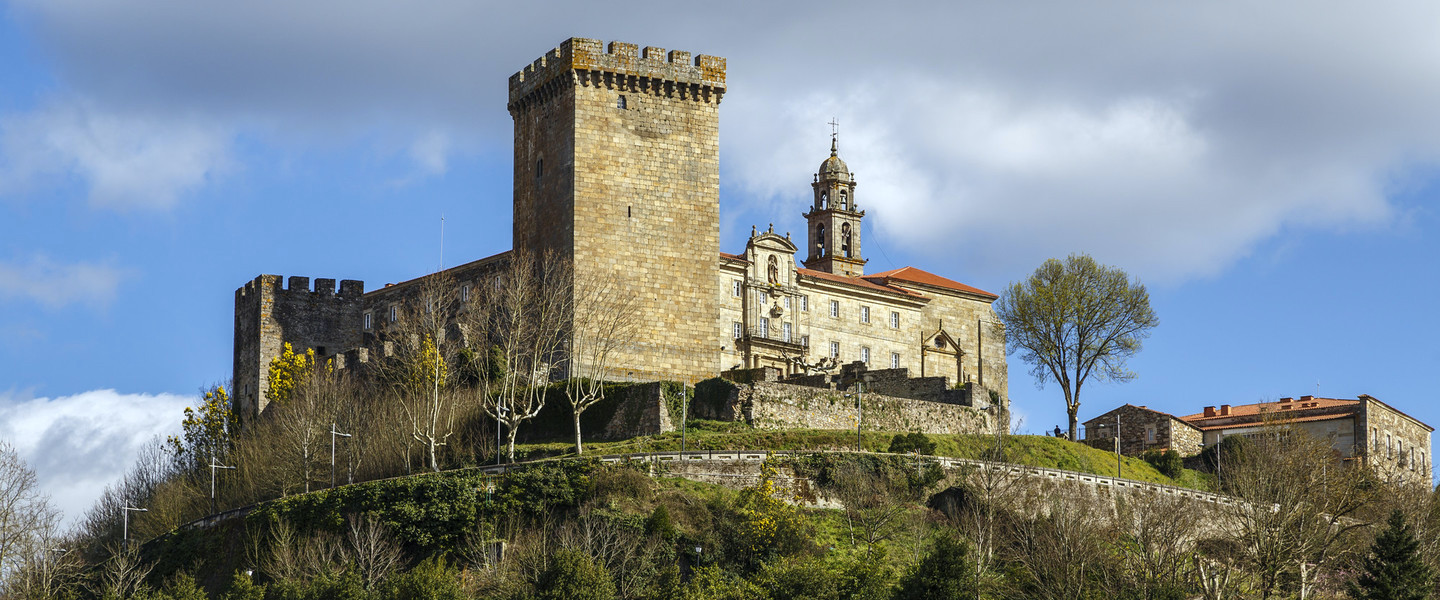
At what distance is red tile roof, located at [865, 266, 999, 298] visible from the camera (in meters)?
90.4

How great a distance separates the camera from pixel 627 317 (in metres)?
70.1

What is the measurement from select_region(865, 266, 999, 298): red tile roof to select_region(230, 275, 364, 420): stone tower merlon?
25.9m

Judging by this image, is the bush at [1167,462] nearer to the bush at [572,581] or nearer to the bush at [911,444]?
the bush at [911,444]

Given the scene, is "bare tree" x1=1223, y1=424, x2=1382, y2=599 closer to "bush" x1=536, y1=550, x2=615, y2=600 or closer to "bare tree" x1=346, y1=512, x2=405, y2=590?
"bush" x1=536, y1=550, x2=615, y2=600

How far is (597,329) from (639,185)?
6.21 metres

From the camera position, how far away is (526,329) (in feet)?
224

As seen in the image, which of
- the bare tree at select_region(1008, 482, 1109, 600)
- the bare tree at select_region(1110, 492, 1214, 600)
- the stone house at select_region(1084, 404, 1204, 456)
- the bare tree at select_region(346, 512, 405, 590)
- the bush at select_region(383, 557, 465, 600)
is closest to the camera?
the bush at select_region(383, 557, 465, 600)

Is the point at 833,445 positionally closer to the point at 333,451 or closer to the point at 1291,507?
the point at 1291,507

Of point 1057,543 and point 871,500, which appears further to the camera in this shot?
point 871,500

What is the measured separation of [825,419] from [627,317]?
8189mm

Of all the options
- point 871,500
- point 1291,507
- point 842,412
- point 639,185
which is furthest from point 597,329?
point 1291,507

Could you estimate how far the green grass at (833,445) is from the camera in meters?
63.0

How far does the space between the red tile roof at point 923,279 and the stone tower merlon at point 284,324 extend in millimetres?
25909

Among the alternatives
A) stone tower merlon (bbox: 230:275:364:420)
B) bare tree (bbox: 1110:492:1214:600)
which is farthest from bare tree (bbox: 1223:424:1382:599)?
stone tower merlon (bbox: 230:275:364:420)
